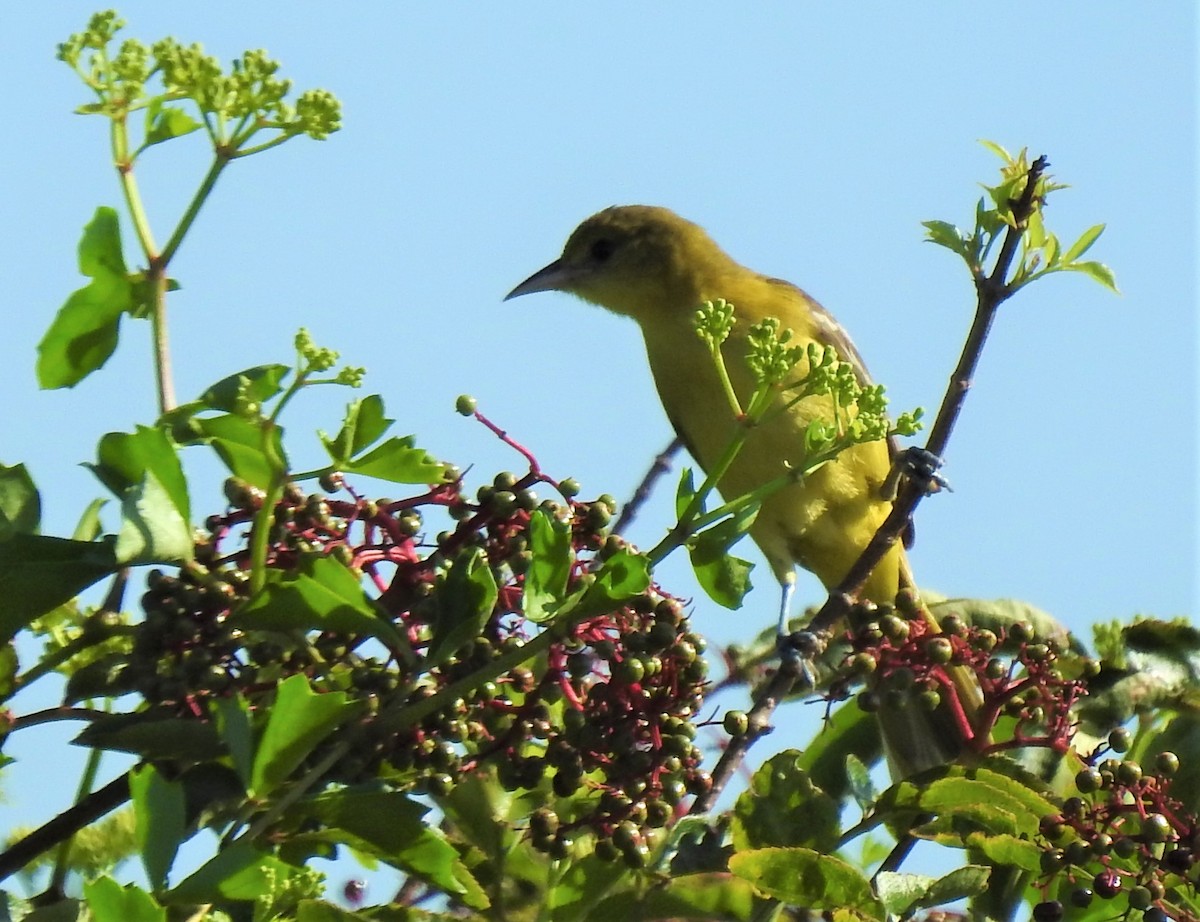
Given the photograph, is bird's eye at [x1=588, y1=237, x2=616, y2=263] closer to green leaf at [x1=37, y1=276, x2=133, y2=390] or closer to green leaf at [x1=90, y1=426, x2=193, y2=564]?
green leaf at [x1=37, y1=276, x2=133, y2=390]

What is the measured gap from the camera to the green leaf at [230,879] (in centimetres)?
169

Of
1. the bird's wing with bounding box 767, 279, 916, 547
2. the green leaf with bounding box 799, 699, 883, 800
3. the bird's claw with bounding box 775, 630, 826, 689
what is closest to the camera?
the bird's claw with bounding box 775, 630, 826, 689

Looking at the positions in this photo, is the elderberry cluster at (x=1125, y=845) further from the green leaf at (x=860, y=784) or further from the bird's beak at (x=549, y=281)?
the bird's beak at (x=549, y=281)

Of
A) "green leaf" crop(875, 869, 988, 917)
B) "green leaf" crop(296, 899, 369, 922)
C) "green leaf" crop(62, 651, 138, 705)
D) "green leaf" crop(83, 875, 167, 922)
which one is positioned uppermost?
"green leaf" crop(62, 651, 138, 705)

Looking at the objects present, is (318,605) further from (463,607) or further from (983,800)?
→ (983,800)

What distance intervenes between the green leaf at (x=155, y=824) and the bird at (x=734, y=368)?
2.56 m

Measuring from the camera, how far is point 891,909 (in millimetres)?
2045

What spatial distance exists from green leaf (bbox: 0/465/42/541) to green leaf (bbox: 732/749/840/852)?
993 millimetres

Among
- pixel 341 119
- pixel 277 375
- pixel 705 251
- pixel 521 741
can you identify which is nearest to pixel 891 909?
pixel 521 741

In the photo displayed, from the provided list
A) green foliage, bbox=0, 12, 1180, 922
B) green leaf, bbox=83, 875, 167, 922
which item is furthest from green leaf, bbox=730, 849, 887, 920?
green leaf, bbox=83, 875, 167, 922

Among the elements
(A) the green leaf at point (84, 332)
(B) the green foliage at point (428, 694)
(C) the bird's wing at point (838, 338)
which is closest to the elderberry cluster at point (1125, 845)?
(B) the green foliage at point (428, 694)

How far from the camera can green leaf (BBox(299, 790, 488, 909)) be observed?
184 cm

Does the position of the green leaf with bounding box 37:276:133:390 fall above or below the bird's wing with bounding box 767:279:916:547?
below

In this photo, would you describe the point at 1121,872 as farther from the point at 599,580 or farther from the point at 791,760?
the point at 599,580
